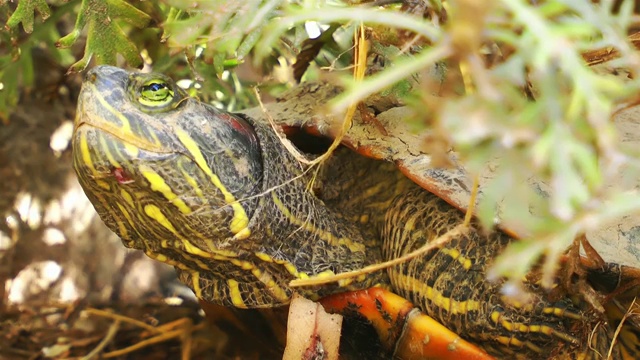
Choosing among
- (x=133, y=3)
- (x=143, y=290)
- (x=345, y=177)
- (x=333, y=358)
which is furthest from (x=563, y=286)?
(x=143, y=290)

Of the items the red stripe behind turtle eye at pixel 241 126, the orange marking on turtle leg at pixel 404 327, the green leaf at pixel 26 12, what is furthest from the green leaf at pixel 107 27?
the orange marking on turtle leg at pixel 404 327

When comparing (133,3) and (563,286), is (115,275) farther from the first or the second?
(563,286)

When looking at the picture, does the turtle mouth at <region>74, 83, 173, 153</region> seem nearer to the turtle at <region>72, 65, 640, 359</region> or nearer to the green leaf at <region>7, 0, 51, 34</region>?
the turtle at <region>72, 65, 640, 359</region>

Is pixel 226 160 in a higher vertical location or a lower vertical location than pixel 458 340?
higher

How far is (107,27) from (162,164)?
534 mm

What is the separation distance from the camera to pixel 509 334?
176 centimetres

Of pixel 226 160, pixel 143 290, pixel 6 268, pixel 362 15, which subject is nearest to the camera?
pixel 362 15

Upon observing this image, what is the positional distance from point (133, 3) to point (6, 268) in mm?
1255

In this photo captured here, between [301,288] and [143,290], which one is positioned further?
[143,290]

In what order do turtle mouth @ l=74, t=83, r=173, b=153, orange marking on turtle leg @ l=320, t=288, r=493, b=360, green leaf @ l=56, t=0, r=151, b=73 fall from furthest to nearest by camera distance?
1. green leaf @ l=56, t=0, r=151, b=73
2. orange marking on turtle leg @ l=320, t=288, r=493, b=360
3. turtle mouth @ l=74, t=83, r=173, b=153

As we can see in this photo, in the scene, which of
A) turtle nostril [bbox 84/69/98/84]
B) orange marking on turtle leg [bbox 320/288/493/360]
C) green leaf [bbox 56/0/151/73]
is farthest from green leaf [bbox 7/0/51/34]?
orange marking on turtle leg [bbox 320/288/493/360]

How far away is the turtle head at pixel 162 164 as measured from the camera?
162 centimetres

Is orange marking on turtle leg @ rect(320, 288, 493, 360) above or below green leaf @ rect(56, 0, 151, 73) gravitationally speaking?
below

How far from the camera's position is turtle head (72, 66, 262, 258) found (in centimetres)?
→ 162
